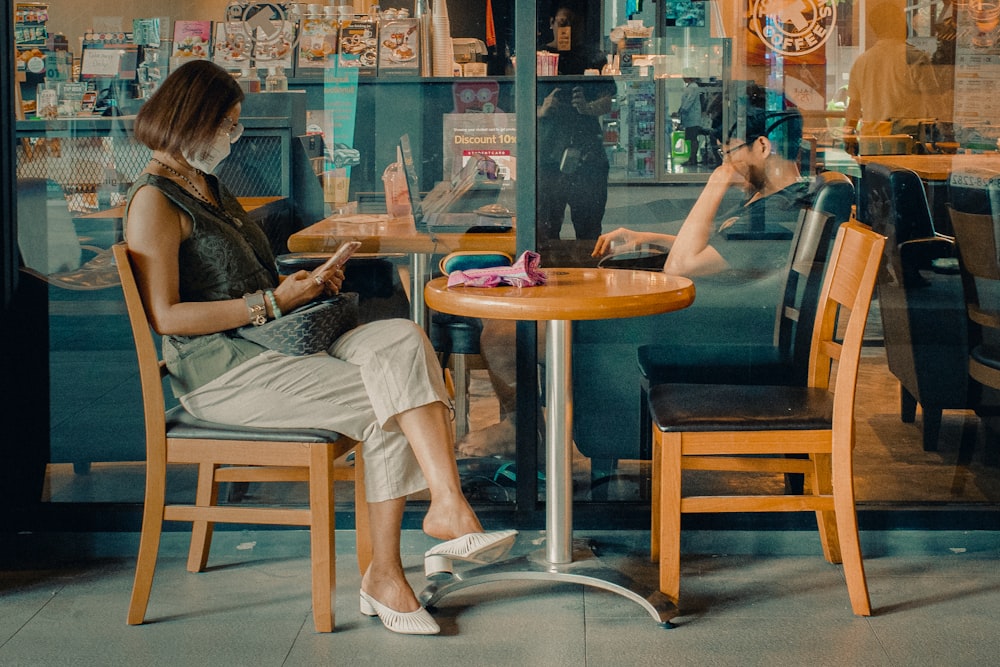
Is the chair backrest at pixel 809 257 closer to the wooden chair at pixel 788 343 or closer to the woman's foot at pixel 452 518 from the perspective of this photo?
the wooden chair at pixel 788 343

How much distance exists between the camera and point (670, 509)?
108 inches

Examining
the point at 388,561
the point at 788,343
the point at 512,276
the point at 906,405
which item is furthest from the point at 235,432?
the point at 906,405

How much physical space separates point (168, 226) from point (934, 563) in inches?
84.8

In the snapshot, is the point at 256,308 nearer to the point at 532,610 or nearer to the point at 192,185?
the point at 192,185

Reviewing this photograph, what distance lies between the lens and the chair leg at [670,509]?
2727mm

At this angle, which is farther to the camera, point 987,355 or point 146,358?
point 987,355

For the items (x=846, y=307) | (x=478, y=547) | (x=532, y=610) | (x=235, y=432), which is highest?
(x=846, y=307)

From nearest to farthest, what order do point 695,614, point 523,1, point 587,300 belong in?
point 587,300
point 695,614
point 523,1

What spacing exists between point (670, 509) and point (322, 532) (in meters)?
0.80

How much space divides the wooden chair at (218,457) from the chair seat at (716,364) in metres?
0.95

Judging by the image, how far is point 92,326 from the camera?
3.30 metres

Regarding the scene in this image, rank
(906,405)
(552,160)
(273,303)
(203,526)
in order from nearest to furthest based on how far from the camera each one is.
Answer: (273,303)
(203,526)
(552,160)
(906,405)

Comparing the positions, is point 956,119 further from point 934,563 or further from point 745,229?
point 934,563

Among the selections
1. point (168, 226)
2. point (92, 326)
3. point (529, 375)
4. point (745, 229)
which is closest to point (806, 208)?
point (745, 229)
